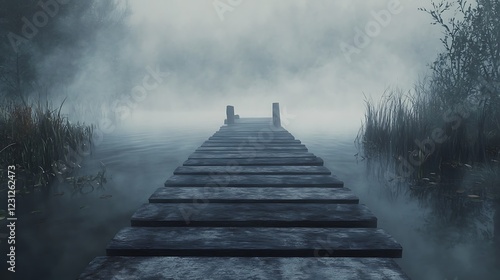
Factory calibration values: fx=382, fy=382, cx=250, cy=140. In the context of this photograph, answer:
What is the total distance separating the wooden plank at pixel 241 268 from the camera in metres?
1.65

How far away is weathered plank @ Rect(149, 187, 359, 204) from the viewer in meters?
2.85

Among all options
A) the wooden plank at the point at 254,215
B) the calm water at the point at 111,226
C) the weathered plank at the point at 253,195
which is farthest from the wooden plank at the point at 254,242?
the calm water at the point at 111,226

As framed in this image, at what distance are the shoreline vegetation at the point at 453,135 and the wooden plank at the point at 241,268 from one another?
93.8 inches

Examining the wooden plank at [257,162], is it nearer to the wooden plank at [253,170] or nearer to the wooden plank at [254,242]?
the wooden plank at [253,170]

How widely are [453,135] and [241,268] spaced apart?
5043mm

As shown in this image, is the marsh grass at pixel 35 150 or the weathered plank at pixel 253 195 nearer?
the weathered plank at pixel 253 195

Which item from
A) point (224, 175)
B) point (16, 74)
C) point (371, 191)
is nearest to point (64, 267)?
point (224, 175)

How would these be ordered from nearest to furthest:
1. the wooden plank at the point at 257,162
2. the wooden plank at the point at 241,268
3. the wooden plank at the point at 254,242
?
the wooden plank at the point at 241,268, the wooden plank at the point at 254,242, the wooden plank at the point at 257,162

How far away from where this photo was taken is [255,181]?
11.6 ft

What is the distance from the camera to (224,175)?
392 centimetres

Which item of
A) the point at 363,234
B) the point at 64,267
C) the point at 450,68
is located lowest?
the point at 64,267

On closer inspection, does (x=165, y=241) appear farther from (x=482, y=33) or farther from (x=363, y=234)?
(x=482, y=33)

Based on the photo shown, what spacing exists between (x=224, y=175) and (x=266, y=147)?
2.51 meters

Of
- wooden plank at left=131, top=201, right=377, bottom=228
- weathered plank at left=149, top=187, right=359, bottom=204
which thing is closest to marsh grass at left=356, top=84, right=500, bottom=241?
weathered plank at left=149, top=187, right=359, bottom=204
